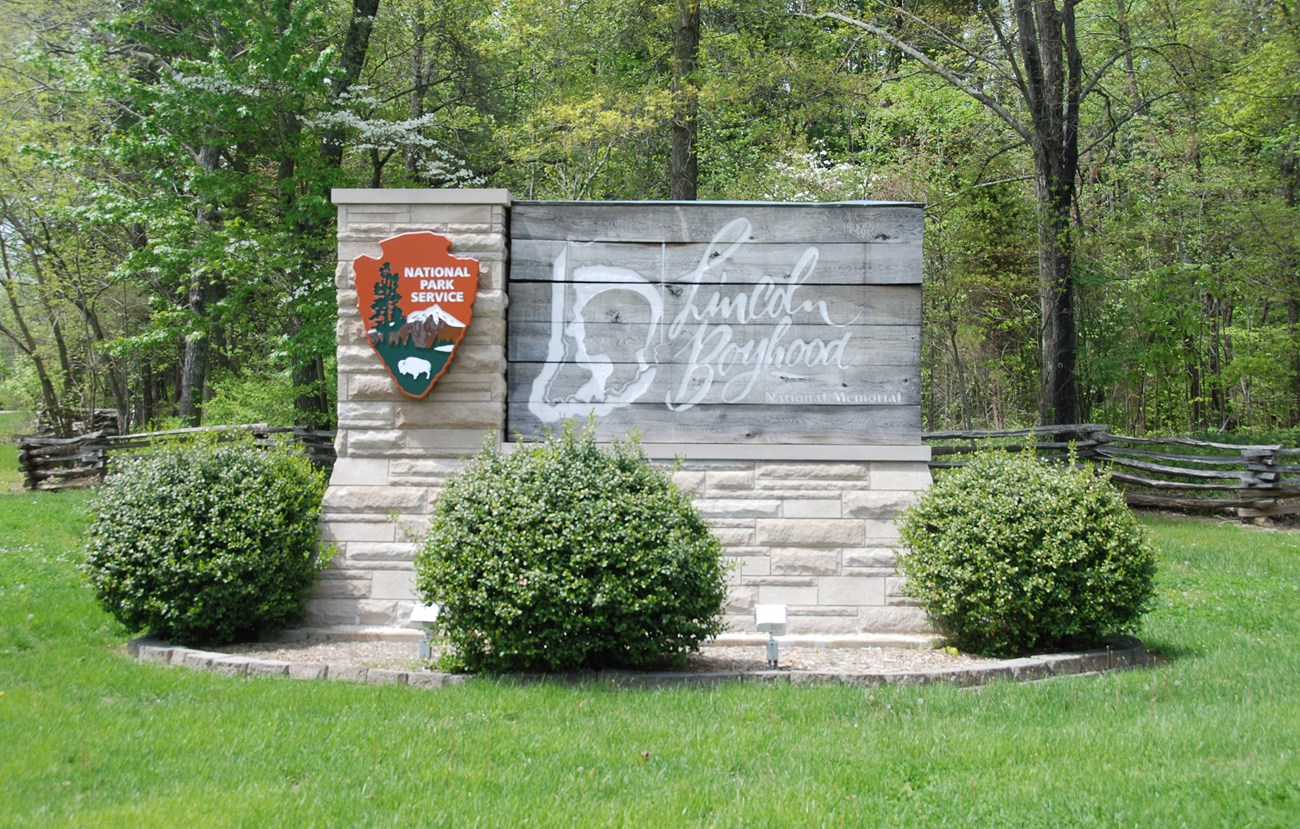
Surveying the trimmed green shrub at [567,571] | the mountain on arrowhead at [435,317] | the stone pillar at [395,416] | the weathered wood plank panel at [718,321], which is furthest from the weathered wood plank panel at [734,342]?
the trimmed green shrub at [567,571]

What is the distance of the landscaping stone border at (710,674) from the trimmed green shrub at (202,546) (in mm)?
465

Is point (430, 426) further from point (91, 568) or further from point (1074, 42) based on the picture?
point (1074, 42)

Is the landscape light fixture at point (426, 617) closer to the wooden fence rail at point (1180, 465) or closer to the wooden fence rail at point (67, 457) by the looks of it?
the wooden fence rail at point (1180, 465)

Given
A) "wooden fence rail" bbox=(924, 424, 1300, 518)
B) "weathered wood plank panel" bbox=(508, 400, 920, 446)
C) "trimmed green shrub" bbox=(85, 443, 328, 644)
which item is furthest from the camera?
"wooden fence rail" bbox=(924, 424, 1300, 518)

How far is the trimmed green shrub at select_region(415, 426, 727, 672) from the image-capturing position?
572 centimetres

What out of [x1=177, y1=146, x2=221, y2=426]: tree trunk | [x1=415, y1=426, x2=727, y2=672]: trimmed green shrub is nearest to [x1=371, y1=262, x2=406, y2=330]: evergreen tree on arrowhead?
[x1=415, y1=426, x2=727, y2=672]: trimmed green shrub

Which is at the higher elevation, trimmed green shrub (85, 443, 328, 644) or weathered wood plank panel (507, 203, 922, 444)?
weathered wood plank panel (507, 203, 922, 444)

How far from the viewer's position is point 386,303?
7355 mm

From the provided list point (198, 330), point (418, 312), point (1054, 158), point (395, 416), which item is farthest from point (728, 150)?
point (395, 416)

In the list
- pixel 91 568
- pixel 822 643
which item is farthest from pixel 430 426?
pixel 822 643

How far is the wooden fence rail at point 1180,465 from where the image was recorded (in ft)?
48.8

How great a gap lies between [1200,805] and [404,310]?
5.53m

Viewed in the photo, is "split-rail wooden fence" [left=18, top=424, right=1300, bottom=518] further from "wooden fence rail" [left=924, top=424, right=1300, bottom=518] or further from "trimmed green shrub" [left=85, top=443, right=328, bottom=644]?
"trimmed green shrub" [left=85, top=443, right=328, bottom=644]

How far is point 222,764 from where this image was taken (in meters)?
4.23
